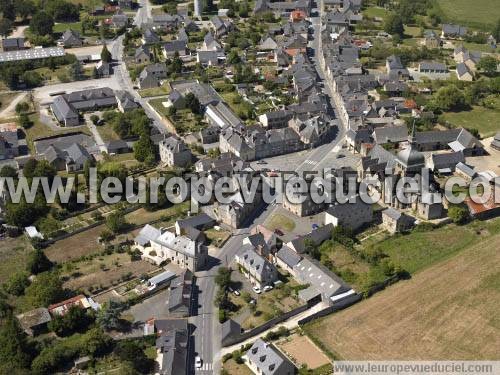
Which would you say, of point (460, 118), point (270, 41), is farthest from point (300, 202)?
point (270, 41)

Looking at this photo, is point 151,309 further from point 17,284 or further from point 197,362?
point 17,284

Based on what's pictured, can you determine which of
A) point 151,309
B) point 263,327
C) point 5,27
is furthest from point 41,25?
point 263,327

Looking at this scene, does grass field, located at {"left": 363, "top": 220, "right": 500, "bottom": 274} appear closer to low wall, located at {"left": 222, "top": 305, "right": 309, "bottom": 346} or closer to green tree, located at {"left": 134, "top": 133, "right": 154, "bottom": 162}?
low wall, located at {"left": 222, "top": 305, "right": 309, "bottom": 346}

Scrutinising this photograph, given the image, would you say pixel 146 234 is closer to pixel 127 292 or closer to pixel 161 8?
pixel 127 292

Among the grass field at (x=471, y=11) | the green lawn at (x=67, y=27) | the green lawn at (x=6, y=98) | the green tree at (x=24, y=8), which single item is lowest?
the green lawn at (x=6, y=98)

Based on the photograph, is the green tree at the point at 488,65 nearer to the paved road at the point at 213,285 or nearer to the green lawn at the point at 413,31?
the green lawn at the point at 413,31

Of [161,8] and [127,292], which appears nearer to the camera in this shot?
[127,292]

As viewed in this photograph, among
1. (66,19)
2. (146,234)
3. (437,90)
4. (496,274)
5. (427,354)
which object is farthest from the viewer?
(66,19)

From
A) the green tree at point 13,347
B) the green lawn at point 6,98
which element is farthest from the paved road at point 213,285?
the green lawn at point 6,98
